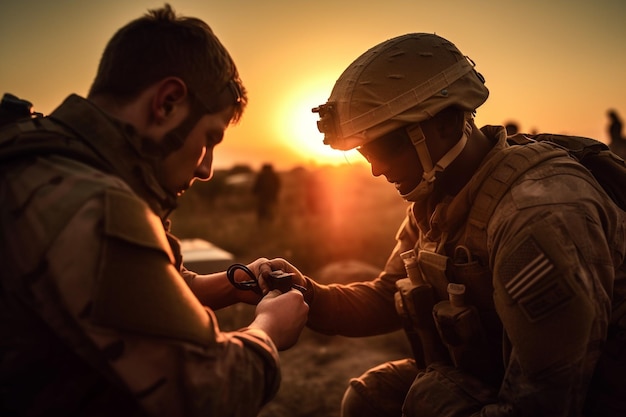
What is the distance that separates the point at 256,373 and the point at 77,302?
73 centimetres

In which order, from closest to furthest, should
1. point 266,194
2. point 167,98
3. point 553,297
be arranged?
1. point 167,98
2. point 553,297
3. point 266,194

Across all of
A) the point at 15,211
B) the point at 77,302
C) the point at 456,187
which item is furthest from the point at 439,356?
the point at 15,211

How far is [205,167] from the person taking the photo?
2.40 meters

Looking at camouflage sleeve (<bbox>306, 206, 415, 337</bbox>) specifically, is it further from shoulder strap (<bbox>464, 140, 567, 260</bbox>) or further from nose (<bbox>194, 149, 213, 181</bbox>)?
nose (<bbox>194, 149, 213, 181</bbox>)

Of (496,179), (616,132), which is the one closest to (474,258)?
(496,179)

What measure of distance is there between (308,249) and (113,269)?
1276 centimetres

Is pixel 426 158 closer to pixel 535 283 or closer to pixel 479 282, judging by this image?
pixel 479 282

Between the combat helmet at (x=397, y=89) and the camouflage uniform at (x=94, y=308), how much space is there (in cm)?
157

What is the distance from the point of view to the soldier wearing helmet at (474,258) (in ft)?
7.42

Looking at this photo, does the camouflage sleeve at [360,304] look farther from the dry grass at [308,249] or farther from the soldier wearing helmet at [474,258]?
the dry grass at [308,249]

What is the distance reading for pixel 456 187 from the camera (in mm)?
3125

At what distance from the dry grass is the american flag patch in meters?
3.65

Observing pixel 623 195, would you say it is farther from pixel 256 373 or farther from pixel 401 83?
pixel 256 373

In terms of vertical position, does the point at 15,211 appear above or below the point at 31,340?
above
